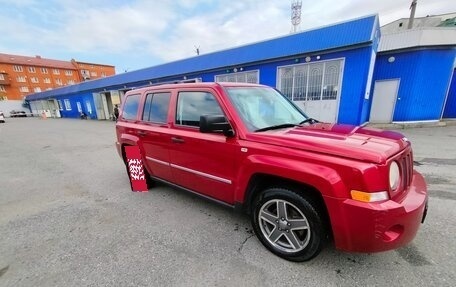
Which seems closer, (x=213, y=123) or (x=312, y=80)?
(x=213, y=123)

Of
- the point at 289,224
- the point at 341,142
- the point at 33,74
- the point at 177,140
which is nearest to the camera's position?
the point at 341,142

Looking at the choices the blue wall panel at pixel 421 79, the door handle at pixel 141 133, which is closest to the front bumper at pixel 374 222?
the door handle at pixel 141 133

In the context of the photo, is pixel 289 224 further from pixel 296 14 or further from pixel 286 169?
pixel 296 14

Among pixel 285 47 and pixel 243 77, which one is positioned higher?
pixel 285 47

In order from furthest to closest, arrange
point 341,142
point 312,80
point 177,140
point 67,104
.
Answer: point 67,104 < point 312,80 < point 177,140 < point 341,142

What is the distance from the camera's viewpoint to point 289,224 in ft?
7.75

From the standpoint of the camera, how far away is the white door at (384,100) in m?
11.6

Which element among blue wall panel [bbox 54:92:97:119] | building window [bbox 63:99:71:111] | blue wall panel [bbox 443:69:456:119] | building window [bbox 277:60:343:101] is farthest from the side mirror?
building window [bbox 63:99:71:111]

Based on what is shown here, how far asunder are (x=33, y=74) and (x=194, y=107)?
83.9m

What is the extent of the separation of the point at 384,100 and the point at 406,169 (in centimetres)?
1213

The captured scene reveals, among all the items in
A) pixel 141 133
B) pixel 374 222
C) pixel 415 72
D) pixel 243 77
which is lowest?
pixel 374 222

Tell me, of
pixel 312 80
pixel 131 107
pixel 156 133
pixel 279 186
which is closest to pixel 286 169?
pixel 279 186

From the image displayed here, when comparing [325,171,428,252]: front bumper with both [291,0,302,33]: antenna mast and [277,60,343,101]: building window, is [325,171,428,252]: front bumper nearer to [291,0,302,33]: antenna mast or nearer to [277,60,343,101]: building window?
[277,60,343,101]: building window

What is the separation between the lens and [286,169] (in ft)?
7.03
